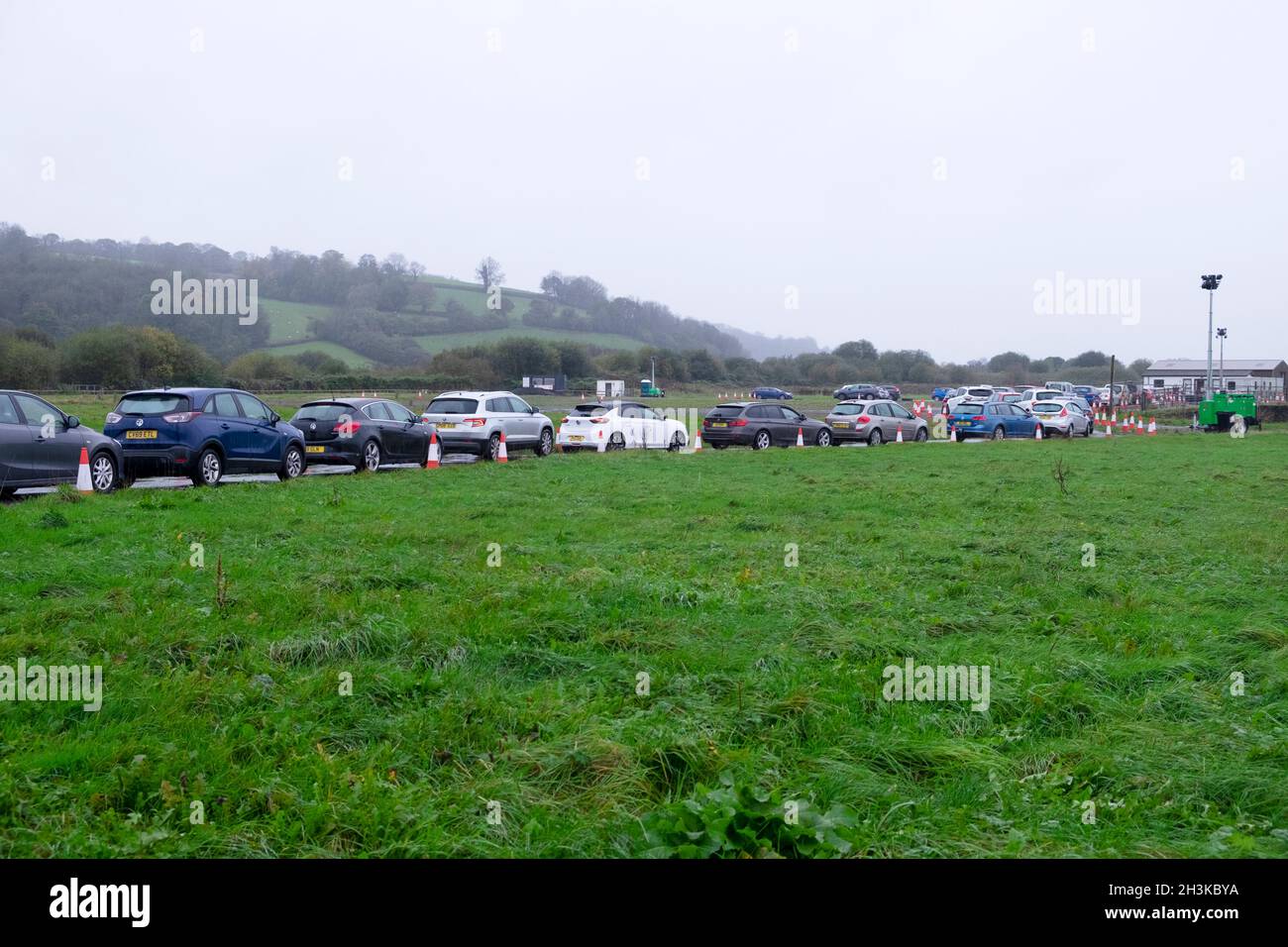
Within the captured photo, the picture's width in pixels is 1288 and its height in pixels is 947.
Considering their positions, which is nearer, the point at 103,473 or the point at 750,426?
the point at 103,473

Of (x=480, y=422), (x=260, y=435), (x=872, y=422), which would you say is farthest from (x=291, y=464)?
(x=872, y=422)

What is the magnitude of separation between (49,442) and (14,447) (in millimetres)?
523

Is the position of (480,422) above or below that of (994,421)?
below

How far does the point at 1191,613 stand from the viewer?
7.83 m

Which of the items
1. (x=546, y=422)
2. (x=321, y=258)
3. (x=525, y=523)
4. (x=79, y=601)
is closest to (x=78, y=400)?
(x=546, y=422)

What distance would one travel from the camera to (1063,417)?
3962 cm

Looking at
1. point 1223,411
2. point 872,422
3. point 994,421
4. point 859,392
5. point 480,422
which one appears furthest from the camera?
point 859,392

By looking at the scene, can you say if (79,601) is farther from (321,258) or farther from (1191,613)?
(321,258)

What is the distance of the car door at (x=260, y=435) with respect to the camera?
17703mm

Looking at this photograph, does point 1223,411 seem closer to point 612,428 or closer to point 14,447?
point 612,428

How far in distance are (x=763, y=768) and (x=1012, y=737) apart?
1.40 metres

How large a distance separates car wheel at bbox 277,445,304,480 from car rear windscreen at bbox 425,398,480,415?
5.95 m

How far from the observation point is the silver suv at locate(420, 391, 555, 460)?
79.9 ft

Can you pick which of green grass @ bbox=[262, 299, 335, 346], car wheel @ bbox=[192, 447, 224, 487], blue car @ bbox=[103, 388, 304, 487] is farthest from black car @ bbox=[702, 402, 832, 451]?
green grass @ bbox=[262, 299, 335, 346]
